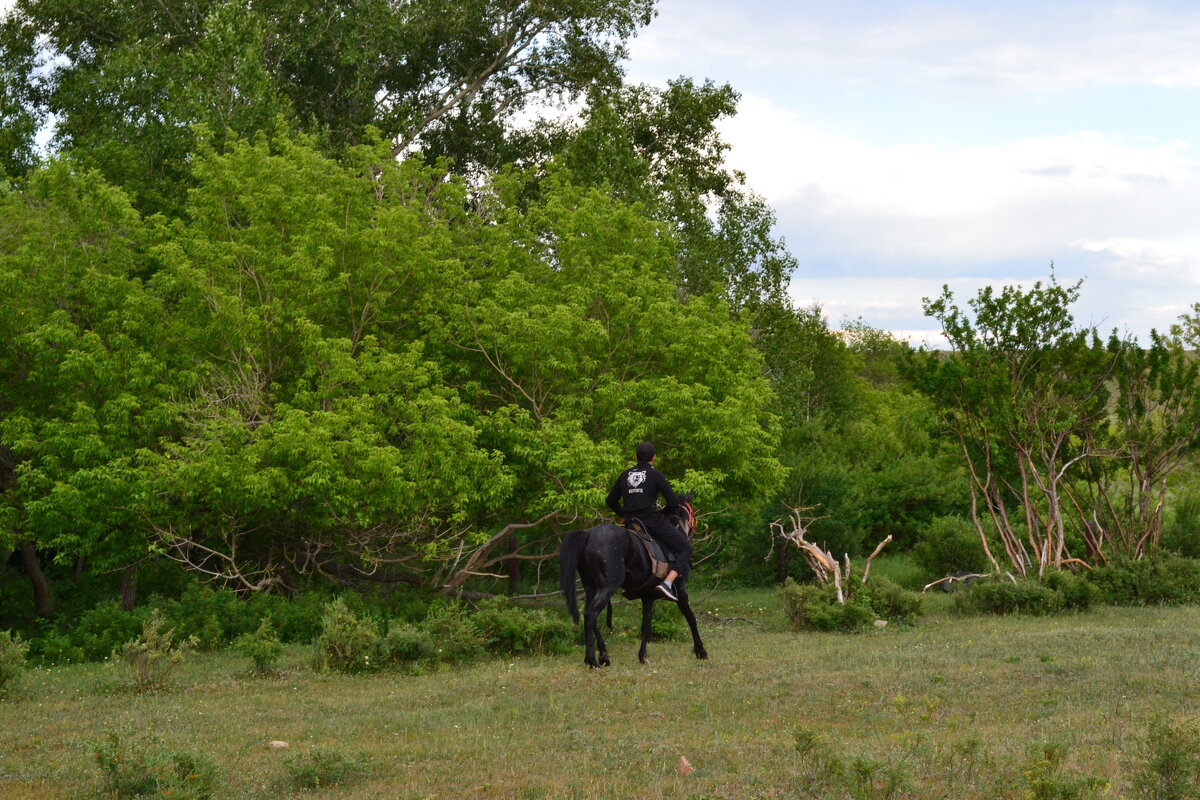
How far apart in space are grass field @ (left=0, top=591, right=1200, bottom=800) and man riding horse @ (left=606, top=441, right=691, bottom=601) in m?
1.32

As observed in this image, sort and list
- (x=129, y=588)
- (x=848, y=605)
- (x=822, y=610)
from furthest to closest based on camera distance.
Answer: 1. (x=129, y=588)
2. (x=822, y=610)
3. (x=848, y=605)

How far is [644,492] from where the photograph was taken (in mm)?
15141

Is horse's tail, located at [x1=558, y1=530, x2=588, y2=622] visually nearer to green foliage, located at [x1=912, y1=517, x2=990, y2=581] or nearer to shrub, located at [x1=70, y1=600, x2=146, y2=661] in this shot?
shrub, located at [x1=70, y1=600, x2=146, y2=661]

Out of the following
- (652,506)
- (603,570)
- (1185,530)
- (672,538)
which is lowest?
(1185,530)

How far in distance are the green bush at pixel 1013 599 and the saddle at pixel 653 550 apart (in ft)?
26.9

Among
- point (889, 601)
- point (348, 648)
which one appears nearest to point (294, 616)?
point (348, 648)

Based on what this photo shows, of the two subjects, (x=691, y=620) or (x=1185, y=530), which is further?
(x=1185, y=530)

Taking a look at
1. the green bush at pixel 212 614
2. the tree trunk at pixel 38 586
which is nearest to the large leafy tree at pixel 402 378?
the green bush at pixel 212 614

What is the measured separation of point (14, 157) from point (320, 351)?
18.1 metres

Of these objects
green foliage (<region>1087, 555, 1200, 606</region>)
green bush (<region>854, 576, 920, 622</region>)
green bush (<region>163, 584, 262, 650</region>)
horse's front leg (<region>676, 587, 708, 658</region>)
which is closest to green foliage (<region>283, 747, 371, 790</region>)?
horse's front leg (<region>676, 587, 708, 658</region>)

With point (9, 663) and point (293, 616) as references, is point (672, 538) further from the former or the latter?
point (293, 616)

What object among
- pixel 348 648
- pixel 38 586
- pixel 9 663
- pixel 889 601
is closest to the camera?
pixel 9 663

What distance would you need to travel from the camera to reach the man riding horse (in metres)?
15.1

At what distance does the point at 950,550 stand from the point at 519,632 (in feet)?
64.4
